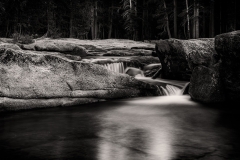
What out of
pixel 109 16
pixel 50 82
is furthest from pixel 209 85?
pixel 109 16

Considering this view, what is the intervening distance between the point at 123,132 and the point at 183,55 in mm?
6305

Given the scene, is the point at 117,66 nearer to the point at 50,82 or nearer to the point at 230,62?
the point at 50,82

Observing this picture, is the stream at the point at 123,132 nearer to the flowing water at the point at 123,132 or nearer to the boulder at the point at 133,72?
the flowing water at the point at 123,132

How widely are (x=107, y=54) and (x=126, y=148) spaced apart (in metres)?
13.7

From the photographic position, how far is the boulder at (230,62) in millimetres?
6641

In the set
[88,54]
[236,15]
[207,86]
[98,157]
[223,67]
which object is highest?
[236,15]

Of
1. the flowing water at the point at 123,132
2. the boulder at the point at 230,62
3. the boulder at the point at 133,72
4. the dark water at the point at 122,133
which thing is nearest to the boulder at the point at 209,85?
the boulder at the point at 230,62

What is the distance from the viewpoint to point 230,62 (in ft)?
23.0

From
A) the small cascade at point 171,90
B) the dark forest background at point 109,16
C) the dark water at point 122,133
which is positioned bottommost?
the dark water at point 122,133

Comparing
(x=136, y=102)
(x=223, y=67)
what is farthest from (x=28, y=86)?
(x=223, y=67)

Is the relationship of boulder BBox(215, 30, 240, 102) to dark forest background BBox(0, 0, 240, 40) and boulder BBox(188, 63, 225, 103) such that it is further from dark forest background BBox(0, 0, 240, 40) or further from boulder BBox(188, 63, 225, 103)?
dark forest background BBox(0, 0, 240, 40)

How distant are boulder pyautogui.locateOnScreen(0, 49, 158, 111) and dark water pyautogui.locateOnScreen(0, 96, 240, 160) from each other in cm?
37

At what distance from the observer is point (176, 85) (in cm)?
955

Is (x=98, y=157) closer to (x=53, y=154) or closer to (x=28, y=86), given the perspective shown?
(x=53, y=154)
